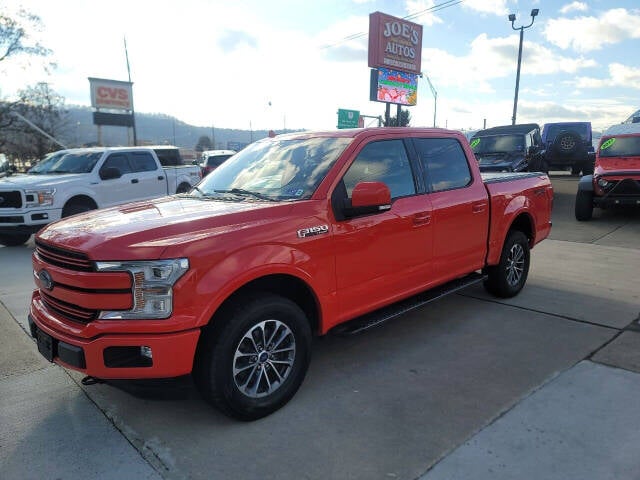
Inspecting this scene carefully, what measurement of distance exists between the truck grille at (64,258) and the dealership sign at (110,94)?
37.2 metres

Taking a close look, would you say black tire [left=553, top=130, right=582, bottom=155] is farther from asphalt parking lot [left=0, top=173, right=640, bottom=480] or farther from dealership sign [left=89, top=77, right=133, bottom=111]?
dealership sign [left=89, top=77, right=133, bottom=111]

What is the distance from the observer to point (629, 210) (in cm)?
1211

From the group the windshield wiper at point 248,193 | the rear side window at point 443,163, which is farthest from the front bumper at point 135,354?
the rear side window at point 443,163

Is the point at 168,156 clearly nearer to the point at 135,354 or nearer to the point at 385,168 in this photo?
the point at 385,168

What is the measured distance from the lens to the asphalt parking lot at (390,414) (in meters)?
2.67

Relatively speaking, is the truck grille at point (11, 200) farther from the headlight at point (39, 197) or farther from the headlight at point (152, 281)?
the headlight at point (152, 281)

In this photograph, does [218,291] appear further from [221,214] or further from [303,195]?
[303,195]

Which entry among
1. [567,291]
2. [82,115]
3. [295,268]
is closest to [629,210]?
[567,291]

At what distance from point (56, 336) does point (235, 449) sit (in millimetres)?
1274

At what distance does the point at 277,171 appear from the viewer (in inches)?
154

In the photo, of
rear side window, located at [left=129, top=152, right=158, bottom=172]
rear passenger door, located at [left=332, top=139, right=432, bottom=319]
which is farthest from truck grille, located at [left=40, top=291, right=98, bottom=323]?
rear side window, located at [left=129, top=152, right=158, bottom=172]

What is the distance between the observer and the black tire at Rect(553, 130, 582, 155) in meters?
17.7

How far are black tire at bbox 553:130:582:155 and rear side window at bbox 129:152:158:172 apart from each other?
47.5 ft

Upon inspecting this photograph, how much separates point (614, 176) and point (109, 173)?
424 inches
